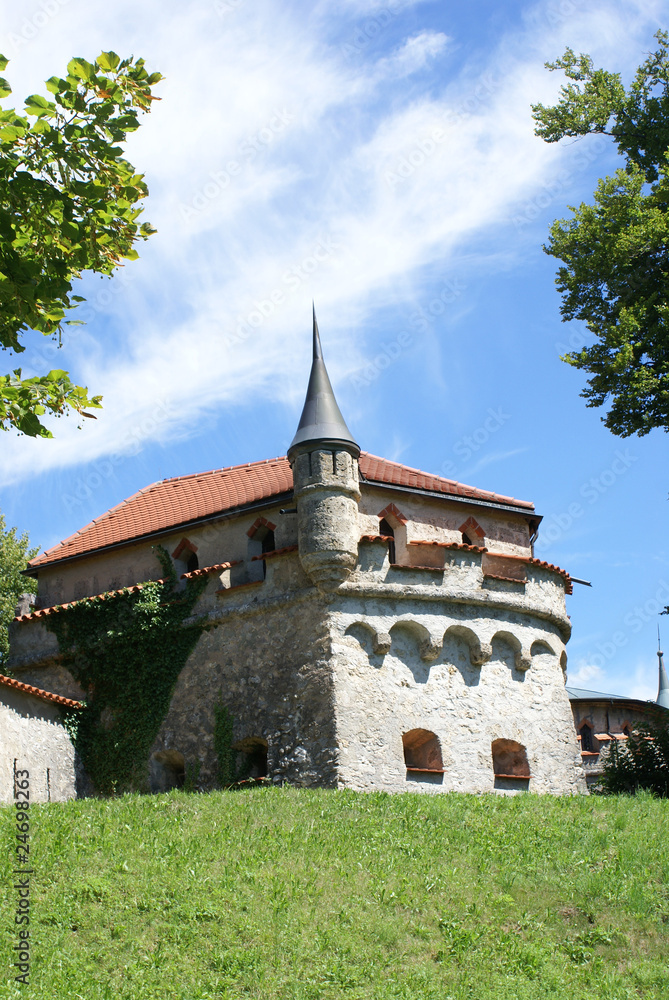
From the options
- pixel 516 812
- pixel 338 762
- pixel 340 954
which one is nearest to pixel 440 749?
pixel 338 762

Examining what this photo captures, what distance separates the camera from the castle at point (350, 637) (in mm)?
19609

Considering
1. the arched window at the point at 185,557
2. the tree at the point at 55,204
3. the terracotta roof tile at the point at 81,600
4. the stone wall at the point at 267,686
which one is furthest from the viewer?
the arched window at the point at 185,557

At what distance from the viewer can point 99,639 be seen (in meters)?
21.9

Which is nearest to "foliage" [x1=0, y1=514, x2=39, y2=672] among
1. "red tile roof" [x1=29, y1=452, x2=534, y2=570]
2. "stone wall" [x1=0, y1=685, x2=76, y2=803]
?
"red tile roof" [x1=29, y1=452, x2=534, y2=570]

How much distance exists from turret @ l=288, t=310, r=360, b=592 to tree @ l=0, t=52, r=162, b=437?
9.83m

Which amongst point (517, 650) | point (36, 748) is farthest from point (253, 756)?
point (517, 650)

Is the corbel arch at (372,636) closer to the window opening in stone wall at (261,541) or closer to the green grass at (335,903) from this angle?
the window opening in stone wall at (261,541)

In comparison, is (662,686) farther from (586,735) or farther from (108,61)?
(108,61)

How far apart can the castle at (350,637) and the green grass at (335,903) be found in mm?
3799

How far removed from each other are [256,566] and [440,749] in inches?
218

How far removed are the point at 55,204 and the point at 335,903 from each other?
8.61 m

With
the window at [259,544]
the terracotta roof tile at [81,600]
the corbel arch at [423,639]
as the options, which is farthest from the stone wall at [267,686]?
the terracotta roof tile at [81,600]

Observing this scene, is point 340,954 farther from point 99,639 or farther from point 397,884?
point 99,639

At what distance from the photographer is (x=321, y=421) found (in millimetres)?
21359
